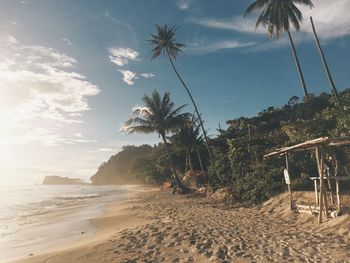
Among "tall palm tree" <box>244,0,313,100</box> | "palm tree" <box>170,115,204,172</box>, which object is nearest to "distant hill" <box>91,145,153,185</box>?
"palm tree" <box>170,115,204,172</box>

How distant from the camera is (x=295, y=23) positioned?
86.1ft

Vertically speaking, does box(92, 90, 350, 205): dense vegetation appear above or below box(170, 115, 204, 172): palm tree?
below

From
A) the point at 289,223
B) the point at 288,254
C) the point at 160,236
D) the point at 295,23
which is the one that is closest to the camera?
the point at 288,254

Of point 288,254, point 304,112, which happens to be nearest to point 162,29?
A: point 304,112

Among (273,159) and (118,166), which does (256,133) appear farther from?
(118,166)

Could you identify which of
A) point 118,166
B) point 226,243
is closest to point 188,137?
point 226,243

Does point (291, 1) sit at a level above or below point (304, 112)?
above

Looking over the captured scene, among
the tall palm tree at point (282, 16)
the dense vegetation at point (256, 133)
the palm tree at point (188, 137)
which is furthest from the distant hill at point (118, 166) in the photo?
the tall palm tree at point (282, 16)

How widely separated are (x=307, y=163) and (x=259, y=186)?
2.42 metres

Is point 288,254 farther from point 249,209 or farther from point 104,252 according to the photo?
point 249,209

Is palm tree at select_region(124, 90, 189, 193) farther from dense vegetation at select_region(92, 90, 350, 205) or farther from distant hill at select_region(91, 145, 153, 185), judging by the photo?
distant hill at select_region(91, 145, 153, 185)

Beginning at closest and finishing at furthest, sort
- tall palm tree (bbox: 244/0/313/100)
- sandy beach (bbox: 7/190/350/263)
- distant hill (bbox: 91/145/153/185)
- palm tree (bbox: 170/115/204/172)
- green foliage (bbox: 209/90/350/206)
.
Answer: sandy beach (bbox: 7/190/350/263), green foliage (bbox: 209/90/350/206), tall palm tree (bbox: 244/0/313/100), palm tree (bbox: 170/115/204/172), distant hill (bbox: 91/145/153/185)

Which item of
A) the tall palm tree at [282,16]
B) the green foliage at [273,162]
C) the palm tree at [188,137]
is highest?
the tall palm tree at [282,16]

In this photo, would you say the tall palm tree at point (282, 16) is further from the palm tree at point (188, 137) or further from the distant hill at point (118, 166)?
the distant hill at point (118, 166)
